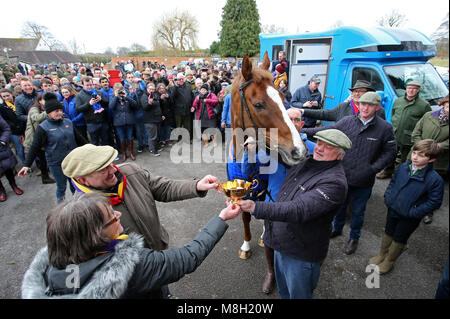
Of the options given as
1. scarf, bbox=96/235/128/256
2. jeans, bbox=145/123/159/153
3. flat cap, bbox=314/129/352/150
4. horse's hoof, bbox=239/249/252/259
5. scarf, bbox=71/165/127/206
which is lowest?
horse's hoof, bbox=239/249/252/259

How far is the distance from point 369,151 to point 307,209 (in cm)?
197

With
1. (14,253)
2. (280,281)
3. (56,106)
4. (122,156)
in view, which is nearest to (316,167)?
(280,281)

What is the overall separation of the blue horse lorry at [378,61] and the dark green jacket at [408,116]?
73 cm

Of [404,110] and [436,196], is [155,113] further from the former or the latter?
[436,196]

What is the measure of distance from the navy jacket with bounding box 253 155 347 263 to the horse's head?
0.70 ft

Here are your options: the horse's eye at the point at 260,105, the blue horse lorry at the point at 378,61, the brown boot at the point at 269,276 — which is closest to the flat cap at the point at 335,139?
the horse's eye at the point at 260,105

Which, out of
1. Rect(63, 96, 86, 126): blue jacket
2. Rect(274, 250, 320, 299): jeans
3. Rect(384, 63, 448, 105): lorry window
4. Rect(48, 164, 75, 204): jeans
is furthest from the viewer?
Rect(63, 96, 86, 126): blue jacket

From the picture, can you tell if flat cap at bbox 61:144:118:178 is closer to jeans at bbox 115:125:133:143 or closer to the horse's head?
the horse's head

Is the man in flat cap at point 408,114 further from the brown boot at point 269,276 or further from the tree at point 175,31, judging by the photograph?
the tree at point 175,31

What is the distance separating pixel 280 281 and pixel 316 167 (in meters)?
1.29

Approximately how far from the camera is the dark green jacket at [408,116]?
4520 mm

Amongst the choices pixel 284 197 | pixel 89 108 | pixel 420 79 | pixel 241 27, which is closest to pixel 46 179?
A: pixel 89 108

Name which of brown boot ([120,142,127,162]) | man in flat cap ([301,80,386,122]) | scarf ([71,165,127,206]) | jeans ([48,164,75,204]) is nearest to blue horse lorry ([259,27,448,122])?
man in flat cap ([301,80,386,122])

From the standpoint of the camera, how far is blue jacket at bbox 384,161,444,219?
2.47 m
